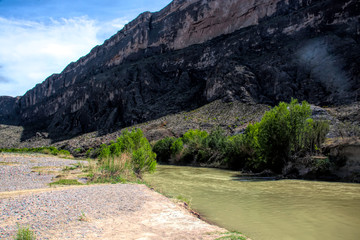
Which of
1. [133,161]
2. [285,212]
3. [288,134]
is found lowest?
[285,212]

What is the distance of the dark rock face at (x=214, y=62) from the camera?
61.9m

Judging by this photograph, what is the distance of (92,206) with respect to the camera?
28.4 feet

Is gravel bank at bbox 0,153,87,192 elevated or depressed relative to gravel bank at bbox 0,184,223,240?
depressed

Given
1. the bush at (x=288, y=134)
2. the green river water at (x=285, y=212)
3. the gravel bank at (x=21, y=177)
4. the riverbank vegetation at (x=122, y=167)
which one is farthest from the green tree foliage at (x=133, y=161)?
the bush at (x=288, y=134)

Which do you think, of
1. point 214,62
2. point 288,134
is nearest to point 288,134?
point 288,134

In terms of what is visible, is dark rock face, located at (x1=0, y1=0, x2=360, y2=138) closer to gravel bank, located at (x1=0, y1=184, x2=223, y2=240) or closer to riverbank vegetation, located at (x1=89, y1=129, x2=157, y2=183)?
riverbank vegetation, located at (x1=89, y1=129, x2=157, y2=183)

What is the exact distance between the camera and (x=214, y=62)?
88750 millimetres

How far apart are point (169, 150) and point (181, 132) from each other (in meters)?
10.7

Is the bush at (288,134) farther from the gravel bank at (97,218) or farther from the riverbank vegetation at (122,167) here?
the gravel bank at (97,218)

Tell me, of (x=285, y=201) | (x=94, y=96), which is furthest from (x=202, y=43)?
(x=285, y=201)

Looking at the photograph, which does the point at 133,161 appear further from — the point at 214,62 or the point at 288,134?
the point at 214,62

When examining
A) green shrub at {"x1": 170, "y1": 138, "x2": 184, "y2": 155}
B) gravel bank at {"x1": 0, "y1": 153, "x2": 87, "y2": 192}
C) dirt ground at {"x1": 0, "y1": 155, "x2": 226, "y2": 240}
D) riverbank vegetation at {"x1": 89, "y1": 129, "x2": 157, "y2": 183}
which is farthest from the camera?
green shrub at {"x1": 170, "y1": 138, "x2": 184, "y2": 155}

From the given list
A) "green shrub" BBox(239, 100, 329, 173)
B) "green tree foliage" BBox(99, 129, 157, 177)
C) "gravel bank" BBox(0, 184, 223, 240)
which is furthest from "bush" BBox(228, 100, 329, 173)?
"gravel bank" BBox(0, 184, 223, 240)

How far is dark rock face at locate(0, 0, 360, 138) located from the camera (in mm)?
61906
